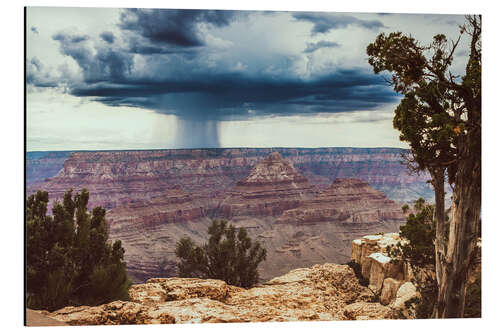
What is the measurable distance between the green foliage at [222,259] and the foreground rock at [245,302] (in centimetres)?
31

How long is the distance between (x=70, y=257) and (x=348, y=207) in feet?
17.8

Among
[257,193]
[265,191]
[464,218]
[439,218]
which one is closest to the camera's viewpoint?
[464,218]

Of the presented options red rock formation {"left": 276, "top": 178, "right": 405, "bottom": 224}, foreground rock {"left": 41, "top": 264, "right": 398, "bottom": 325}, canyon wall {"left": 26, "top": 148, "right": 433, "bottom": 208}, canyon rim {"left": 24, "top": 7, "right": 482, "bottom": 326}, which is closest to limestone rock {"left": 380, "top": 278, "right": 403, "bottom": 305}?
canyon rim {"left": 24, "top": 7, "right": 482, "bottom": 326}

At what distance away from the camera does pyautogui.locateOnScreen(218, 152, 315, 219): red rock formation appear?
8.88 metres

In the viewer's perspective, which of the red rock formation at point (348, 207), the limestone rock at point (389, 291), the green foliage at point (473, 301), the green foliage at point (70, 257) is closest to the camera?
the green foliage at point (70, 257)

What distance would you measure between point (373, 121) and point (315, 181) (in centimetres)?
253

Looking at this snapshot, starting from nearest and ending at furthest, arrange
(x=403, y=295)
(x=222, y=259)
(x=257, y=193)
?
(x=403, y=295), (x=222, y=259), (x=257, y=193)

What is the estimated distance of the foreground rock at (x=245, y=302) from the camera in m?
6.20

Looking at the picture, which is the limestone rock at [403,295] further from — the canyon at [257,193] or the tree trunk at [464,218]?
the canyon at [257,193]

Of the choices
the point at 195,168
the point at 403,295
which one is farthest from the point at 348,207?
the point at 195,168

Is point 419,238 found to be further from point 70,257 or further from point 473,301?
point 70,257

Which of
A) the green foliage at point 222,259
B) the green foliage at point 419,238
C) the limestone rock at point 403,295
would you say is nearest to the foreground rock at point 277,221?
the green foliage at point 222,259

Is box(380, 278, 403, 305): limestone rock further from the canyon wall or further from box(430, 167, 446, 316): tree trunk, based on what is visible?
the canyon wall

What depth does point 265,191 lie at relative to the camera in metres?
11.5
